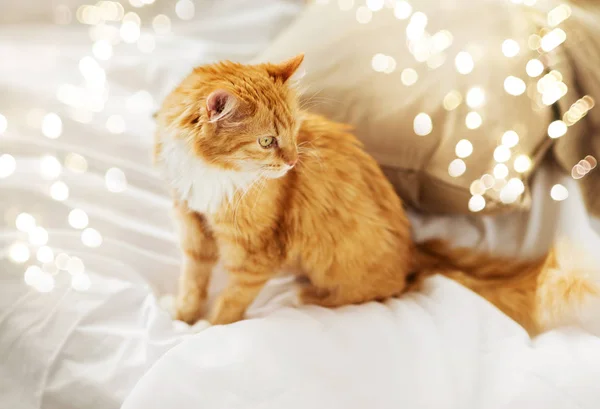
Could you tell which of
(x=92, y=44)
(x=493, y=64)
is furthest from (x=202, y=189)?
(x=92, y=44)

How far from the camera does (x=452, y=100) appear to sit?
988 mm

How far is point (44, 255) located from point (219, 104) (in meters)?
0.54

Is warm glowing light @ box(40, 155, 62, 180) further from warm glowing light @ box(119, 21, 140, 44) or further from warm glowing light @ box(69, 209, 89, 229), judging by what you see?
warm glowing light @ box(119, 21, 140, 44)

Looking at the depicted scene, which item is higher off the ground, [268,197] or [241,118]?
[241,118]

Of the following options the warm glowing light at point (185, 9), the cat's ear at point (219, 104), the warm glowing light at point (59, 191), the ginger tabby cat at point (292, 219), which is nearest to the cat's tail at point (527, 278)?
the ginger tabby cat at point (292, 219)

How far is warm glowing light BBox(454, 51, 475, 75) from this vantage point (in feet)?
3.22

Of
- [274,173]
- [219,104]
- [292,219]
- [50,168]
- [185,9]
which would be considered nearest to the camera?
[219,104]

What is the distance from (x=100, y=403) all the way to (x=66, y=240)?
385 millimetres

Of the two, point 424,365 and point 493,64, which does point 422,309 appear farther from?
point 493,64

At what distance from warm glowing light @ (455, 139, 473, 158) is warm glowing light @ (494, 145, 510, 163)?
0.05 meters

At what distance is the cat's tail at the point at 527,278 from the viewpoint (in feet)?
2.84

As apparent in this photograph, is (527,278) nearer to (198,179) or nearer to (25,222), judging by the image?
(198,179)

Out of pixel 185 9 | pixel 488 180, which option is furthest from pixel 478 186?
pixel 185 9

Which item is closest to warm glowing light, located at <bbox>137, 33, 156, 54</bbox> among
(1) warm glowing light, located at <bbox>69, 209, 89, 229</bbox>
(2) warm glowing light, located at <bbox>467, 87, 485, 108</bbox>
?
(1) warm glowing light, located at <bbox>69, 209, 89, 229</bbox>
